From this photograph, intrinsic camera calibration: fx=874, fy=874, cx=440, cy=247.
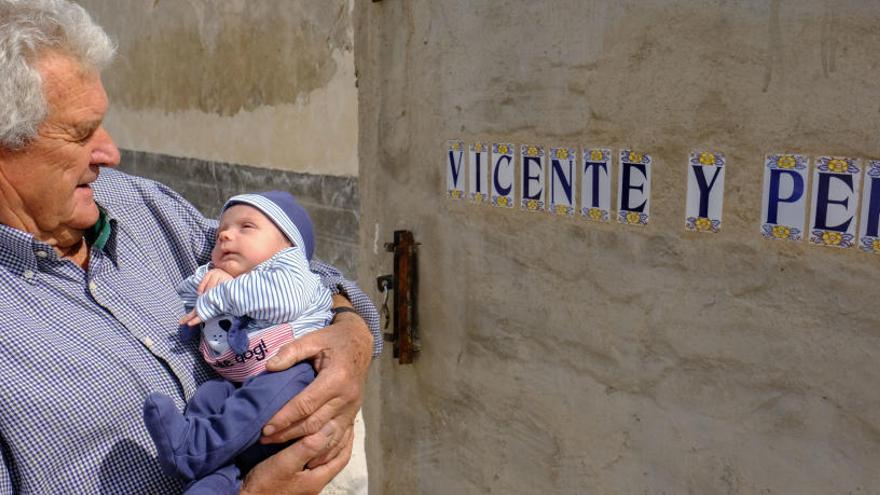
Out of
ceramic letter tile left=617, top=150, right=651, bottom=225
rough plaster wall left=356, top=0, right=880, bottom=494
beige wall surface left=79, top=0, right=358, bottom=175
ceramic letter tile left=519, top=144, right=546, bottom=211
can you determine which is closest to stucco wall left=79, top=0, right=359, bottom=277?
beige wall surface left=79, top=0, right=358, bottom=175

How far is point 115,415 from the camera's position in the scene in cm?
165

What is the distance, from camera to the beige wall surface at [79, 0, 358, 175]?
4.46 meters

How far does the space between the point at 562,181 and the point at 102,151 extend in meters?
1.16

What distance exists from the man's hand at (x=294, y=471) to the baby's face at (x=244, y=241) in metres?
0.42

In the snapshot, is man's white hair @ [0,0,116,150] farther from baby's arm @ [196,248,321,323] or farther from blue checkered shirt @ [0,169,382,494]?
baby's arm @ [196,248,321,323]

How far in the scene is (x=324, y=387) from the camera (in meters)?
1.83

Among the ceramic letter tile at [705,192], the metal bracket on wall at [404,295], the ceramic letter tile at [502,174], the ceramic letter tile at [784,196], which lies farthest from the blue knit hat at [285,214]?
the ceramic letter tile at [784,196]

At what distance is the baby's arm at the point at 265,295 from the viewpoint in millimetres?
1826

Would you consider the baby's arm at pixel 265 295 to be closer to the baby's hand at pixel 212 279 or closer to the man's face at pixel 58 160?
the baby's hand at pixel 212 279

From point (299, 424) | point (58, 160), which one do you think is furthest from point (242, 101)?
point (299, 424)

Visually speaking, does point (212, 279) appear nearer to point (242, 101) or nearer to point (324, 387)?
point (324, 387)

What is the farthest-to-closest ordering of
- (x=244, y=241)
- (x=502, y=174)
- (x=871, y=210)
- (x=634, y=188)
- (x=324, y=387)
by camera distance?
(x=502, y=174) → (x=634, y=188) → (x=244, y=241) → (x=324, y=387) → (x=871, y=210)

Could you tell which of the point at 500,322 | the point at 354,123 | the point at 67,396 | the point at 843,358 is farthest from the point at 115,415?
the point at 354,123

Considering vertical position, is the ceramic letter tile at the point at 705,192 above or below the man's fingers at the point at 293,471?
above
